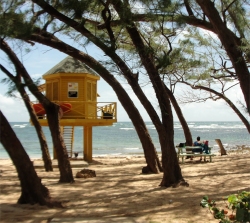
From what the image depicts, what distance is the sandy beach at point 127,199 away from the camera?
19.4ft

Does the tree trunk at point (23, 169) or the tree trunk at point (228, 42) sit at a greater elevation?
the tree trunk at point (228, 42)

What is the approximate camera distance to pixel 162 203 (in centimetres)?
700

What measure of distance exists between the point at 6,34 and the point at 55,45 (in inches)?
91.5

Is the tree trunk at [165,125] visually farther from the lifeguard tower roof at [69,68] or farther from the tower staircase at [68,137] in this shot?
the tower staircase at [68,137]

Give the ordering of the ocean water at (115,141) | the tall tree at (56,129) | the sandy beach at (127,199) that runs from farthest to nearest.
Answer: the ocean water at (115,141), the tall tree at (56,129), the sandy beach at (127,199)

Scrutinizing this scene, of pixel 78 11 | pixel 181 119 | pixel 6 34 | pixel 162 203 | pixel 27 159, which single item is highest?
pixel 78 11

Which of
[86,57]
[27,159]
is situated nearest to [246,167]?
[86,57]

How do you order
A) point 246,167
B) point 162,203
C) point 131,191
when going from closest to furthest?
point 162,203 < point 131,191 < point 246,167

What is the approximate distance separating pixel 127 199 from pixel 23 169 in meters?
2.11

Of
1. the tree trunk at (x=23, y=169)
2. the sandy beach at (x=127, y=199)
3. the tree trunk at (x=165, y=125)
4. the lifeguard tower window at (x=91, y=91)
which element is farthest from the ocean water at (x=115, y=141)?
the tree trunk at (x=23, y=169)

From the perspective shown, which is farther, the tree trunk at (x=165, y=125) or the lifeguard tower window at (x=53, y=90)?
the lifeguard tower window at (x=53, y=90)

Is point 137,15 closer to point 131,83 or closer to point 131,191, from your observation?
point 131,83

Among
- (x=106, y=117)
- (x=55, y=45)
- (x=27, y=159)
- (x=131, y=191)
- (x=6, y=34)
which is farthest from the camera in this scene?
(x=106, y=117)

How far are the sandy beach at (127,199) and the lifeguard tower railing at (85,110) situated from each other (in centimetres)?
562
